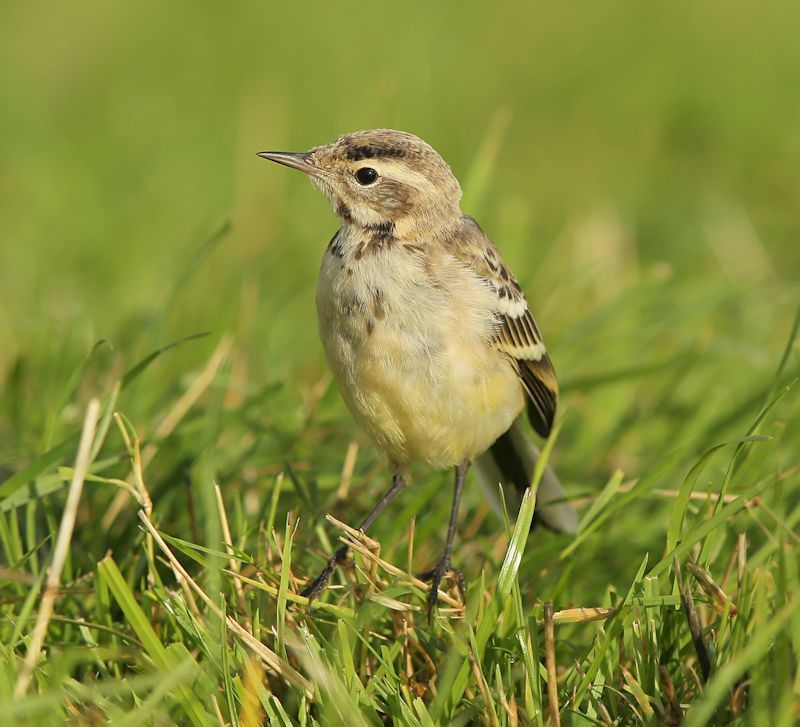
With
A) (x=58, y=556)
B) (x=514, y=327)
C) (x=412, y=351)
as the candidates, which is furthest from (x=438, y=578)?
(x=58, y=556)

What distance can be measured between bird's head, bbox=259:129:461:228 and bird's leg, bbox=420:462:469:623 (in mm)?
1099

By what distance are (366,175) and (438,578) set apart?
173 cm

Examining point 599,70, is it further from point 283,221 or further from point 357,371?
point 357,371

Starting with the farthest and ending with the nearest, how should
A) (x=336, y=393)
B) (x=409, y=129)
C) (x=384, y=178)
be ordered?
(x=409, y=129) → (x=336, y=393) → (x=384, y=178)

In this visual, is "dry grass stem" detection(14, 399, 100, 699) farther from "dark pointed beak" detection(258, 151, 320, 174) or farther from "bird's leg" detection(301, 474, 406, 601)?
"dark pointed beak" detection(258, 151, 320, 174)

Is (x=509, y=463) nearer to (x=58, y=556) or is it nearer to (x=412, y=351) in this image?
(x=412, y=351)

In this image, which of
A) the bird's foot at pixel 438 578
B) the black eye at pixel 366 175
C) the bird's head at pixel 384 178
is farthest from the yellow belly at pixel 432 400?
the black eye at pixel 366 175

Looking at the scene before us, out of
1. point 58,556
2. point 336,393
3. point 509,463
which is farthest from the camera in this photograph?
point 509,463

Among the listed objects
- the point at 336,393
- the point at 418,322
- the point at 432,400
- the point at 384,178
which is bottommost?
the point at 336,393

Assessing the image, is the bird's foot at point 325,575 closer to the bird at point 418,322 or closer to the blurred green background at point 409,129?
the bird at point 418,322

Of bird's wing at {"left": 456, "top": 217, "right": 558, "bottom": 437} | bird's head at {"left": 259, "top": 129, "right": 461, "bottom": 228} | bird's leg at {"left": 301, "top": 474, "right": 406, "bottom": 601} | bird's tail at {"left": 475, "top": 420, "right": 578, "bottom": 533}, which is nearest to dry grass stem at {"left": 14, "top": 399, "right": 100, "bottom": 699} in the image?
bird's leg at {"left": 301, "top": 474, "right": 406, "bottom": 601}

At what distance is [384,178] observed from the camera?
499 centimetres

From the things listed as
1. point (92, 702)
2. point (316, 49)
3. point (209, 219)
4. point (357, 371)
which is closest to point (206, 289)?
point (209, 219)

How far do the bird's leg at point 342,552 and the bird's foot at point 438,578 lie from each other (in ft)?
1.10
